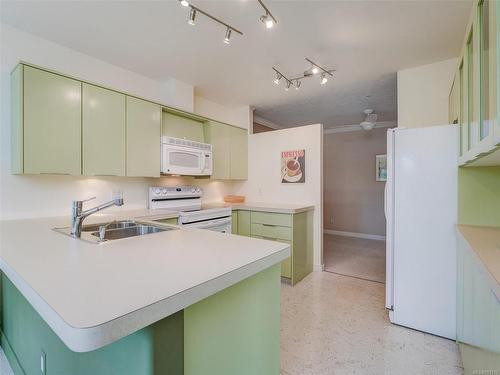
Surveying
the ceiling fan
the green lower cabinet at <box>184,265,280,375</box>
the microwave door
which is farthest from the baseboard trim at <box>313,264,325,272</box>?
the ceiling fan

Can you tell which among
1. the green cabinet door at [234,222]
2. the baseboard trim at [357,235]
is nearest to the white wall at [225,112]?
the green cabinet door at [234,222]

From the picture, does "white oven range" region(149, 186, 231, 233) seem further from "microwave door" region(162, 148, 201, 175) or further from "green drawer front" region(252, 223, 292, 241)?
"green drawer front" region(252, 223, 292, 241)

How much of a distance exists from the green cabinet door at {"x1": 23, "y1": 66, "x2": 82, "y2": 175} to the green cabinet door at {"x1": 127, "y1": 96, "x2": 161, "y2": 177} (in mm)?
443

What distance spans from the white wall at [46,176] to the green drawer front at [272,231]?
1448 millimetres

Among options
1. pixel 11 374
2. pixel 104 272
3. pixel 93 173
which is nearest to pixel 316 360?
pixel 104 272

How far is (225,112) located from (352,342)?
3657 mm

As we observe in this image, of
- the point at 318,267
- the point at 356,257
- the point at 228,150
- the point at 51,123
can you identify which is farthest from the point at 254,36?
the point at 356,257

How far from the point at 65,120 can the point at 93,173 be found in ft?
1.58

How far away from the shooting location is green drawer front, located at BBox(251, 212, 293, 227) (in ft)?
9.86

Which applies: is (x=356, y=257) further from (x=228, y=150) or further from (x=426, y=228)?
(x=228, y=150)

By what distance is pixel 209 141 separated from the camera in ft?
11.2

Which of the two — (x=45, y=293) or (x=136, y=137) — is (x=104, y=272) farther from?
(x=136, y=137)

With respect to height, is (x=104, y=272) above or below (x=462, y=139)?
below

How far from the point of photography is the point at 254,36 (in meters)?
2.20
